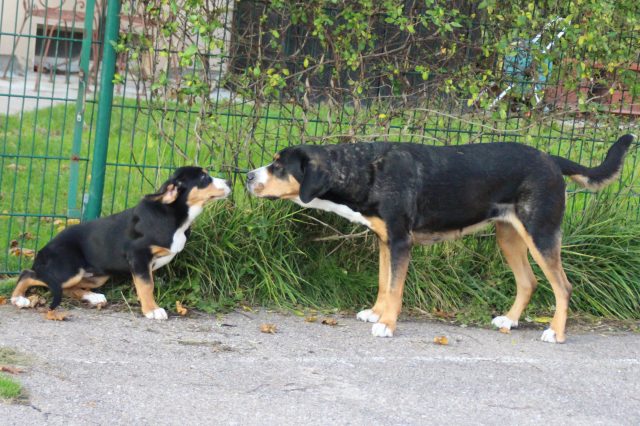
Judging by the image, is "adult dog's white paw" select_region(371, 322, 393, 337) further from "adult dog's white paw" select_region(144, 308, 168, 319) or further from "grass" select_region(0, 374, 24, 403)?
"grass" select_region(0, 374, 24, 403)

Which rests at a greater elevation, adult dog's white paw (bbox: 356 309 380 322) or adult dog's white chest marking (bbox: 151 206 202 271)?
adult dog's white chest marking (bbox: 151 206 202 271)

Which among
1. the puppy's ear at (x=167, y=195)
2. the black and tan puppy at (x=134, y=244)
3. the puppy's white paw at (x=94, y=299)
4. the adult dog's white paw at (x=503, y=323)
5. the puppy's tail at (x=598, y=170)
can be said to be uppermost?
the puppy's tail at (x=598, y=170)

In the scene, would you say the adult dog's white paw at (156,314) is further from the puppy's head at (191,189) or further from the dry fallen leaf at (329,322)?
the dry fallen leaf at (329,322)

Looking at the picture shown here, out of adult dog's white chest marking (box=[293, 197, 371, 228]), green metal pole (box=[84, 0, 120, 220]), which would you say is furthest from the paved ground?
green metal pole (box=[84, 0, 120, 220])

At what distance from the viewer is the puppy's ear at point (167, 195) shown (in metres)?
6.86

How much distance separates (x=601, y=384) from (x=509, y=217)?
4.94 feet

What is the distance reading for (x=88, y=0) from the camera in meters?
7.50

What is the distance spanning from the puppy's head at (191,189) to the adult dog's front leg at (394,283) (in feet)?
4.23

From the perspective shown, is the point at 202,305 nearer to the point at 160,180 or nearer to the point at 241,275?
the point at 241,275

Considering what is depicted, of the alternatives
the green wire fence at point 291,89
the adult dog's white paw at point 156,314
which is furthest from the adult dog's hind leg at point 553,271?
the adult dog's white paw at point 156,314

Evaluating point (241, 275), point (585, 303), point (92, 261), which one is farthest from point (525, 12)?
point (92, 261)

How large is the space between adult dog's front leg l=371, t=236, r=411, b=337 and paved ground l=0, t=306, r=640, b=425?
10 centimetres

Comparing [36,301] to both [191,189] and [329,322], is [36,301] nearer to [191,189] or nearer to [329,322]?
[191,189]

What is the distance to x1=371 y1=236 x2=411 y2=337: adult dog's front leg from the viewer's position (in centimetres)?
678
